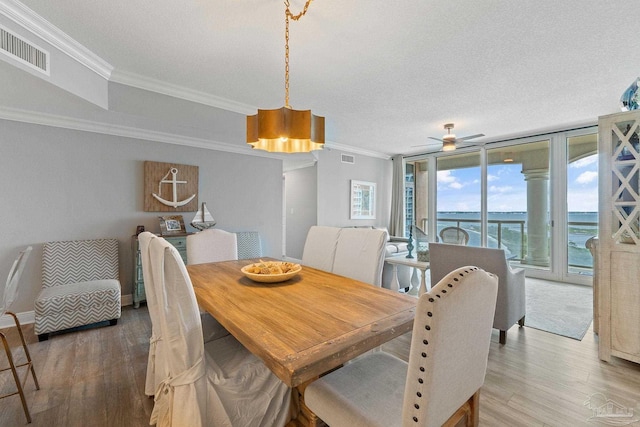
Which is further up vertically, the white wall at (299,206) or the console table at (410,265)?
the white wall at (299,206)

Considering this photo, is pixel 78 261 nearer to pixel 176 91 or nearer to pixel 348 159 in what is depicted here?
pixel 176 91

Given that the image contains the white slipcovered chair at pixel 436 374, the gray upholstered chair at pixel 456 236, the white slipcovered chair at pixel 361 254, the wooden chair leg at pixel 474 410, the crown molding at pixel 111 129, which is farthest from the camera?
the gray upholstered chair at pixel 456 236

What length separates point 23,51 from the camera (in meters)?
1.94

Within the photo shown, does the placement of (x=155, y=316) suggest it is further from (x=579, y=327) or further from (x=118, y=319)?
(x=579, y=327)

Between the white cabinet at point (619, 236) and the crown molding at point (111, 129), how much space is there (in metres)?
4.24

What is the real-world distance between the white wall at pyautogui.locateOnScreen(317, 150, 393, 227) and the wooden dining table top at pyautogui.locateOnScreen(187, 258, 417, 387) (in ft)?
12.7

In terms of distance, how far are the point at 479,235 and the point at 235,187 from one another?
4.82 m

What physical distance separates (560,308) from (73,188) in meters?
6.06

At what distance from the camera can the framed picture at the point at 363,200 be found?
6121 mm

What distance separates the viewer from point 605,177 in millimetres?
2227

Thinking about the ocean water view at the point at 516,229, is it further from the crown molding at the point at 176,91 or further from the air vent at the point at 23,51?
the air vent at the point at 23,51

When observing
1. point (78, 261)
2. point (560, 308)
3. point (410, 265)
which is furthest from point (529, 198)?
point (78, 261)

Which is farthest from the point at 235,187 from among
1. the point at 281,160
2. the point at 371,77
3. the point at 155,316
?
the point at 155,316

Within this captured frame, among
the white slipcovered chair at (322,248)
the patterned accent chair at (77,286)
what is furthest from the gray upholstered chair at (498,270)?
the patterned accent chair at (77,286)
